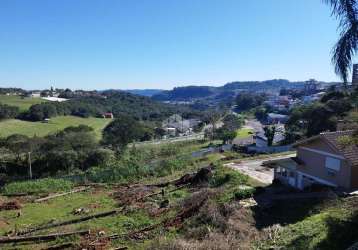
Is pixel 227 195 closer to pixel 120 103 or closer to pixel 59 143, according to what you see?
pixel 59 143

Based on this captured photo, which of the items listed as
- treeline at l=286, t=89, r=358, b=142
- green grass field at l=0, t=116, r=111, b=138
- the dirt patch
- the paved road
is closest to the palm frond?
the paved road

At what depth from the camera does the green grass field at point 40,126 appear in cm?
7769

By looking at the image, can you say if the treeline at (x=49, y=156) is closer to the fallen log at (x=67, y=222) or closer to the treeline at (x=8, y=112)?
the fallen log at (x=67, y=222)

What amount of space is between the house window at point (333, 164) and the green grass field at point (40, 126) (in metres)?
57.5

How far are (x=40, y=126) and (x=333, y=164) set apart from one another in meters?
76.1

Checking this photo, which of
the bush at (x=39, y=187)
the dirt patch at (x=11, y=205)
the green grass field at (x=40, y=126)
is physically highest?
the dirt patch at (x=11, y=205)

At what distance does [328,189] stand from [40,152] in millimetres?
36387

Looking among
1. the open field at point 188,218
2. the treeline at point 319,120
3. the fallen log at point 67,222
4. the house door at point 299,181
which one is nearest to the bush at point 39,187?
the open field at point 188,218

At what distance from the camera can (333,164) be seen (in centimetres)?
2323

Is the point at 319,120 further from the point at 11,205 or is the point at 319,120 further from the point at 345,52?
the point at 345,52

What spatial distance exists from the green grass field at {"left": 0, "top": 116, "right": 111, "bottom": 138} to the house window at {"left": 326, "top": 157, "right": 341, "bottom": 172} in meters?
57.5

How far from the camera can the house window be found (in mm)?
A: 22828

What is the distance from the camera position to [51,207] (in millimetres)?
26203

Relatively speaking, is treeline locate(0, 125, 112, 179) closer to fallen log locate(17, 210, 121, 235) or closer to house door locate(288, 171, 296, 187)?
fallen log locate(17, 210, 121, 235)
